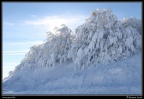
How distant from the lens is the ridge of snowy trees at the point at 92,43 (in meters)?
23.4

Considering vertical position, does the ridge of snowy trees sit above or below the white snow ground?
above

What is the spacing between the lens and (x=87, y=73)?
22.1m

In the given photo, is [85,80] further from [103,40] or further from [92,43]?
[103,40]

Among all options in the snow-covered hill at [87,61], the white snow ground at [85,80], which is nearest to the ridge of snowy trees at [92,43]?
the snow-covered hill at [87,61]

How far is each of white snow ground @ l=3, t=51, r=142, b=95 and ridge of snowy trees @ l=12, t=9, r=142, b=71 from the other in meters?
0.82

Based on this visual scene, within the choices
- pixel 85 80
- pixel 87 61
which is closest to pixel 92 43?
pixel 87 61

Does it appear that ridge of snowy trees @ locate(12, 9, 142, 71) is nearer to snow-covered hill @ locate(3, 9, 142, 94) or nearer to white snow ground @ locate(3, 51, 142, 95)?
snow-covered hill @ locate(3, 9, 142, 94)

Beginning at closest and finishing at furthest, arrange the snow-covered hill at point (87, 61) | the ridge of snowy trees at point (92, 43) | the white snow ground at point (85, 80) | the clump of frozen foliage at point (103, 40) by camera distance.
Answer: the white snow ground at point (85, 80)
the snow-covered hill at point (87, 61)
the clump of frozen foliage at point (103, 40)
the ridge of snowy trees at point (92, 43)

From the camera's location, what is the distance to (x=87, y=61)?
2344 centimetres

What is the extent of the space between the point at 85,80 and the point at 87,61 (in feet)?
8.67

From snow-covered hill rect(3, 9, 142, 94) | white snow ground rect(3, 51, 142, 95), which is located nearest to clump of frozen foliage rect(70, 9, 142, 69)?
snow-covered hill rect(3, 9, 142, 94)

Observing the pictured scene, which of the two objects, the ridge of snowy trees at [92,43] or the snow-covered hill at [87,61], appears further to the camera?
the ridge of snowy trees at [92,43]

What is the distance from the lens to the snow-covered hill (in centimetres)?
2058

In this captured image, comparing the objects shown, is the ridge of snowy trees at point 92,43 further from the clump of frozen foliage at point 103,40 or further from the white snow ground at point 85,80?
the white snow ground at point 85,80
